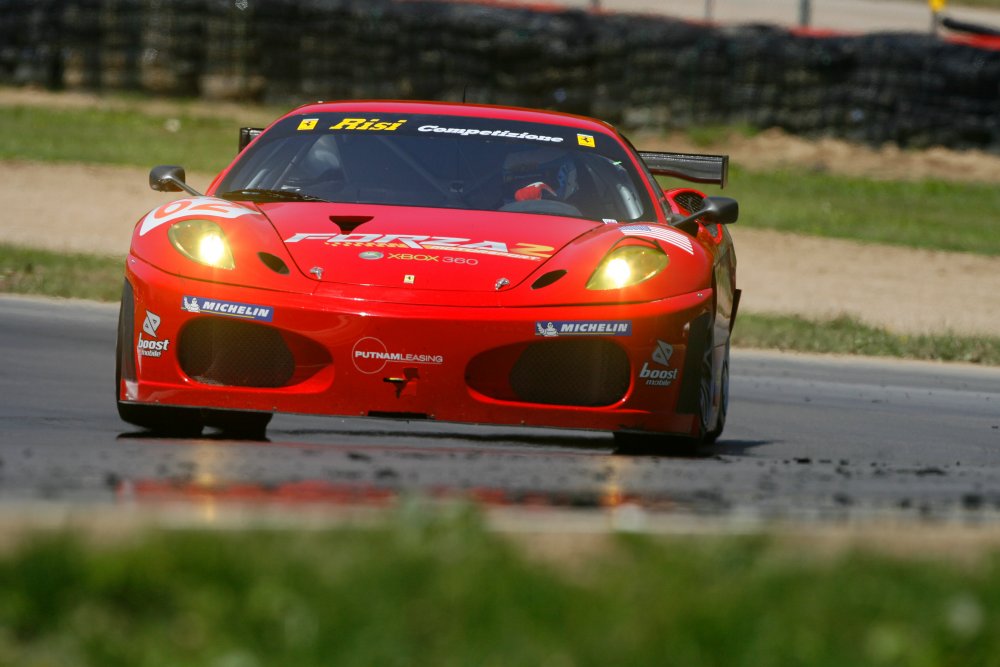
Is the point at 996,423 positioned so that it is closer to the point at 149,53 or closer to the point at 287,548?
the point at 287,548

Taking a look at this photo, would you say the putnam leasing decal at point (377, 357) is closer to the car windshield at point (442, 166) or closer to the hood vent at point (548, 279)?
the hood vent at point (548, 279)

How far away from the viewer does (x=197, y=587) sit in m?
2.53

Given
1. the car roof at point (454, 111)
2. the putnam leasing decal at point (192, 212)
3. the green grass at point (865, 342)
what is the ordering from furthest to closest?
1. the green grass at point (865, 342)
2. the car roof at point (454, 111)
3. the putnam leasing decal at point (192, 212)

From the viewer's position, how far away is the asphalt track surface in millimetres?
3422

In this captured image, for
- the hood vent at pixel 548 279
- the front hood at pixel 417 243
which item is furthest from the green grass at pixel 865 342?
the hood vent at pixel 548 279

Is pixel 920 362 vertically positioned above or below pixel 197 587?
below

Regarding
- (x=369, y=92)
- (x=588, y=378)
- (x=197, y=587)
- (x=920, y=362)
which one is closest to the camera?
(x=197, y=587)

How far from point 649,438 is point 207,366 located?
4.76ft

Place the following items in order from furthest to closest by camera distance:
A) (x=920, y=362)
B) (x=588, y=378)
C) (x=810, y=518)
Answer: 1. (x=920, y=362)
2. (x=588, y=378)
3. (x=810, y=518)

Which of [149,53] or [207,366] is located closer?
[207,366]

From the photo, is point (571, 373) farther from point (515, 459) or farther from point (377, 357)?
point (515, 459)

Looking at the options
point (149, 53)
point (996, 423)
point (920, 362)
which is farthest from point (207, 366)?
point (149, 53)

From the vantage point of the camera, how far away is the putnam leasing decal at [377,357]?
493 cm

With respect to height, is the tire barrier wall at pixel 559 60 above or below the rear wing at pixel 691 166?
below
